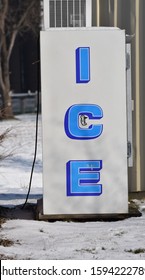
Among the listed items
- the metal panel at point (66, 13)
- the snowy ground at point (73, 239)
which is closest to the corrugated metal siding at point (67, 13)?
the metal panel at point (66, 13)

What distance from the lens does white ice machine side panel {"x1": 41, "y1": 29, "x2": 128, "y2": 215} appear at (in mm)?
8750

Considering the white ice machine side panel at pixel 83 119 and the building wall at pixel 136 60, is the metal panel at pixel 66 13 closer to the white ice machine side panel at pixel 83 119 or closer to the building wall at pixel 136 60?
the building wall at pixel 136 60

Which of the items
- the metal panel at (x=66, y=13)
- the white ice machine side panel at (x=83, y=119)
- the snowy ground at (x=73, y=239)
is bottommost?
the snowy ground at (x=73, y=239)

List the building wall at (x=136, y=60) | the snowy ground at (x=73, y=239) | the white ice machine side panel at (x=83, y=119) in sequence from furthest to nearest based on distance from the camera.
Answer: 1. the building wall at (x=136, y=60)
2. the white ice machine side panel at (x=83, y=119)
3. the snowy ground at (x=73, y=239)

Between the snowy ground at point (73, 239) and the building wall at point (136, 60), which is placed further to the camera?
the building wall at point (136, 60)

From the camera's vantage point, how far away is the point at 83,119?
877 cm

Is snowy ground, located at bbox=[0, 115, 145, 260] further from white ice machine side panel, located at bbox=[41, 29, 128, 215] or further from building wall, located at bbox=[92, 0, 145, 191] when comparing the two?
building wall, located at bbox=[92, 0, 145, 191]

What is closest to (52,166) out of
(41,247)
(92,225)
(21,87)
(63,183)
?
(63,183)

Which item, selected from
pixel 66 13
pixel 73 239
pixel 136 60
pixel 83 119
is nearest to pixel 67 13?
pixel 66 13

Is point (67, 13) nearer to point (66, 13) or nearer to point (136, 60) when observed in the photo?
point (66, 13)

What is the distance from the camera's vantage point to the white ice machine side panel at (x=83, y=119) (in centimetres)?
875

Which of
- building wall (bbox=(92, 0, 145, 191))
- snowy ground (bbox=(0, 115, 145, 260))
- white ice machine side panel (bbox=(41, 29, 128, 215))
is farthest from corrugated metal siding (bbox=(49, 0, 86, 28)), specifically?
snowy ground (bbox=(0, 115, 145, 260))
